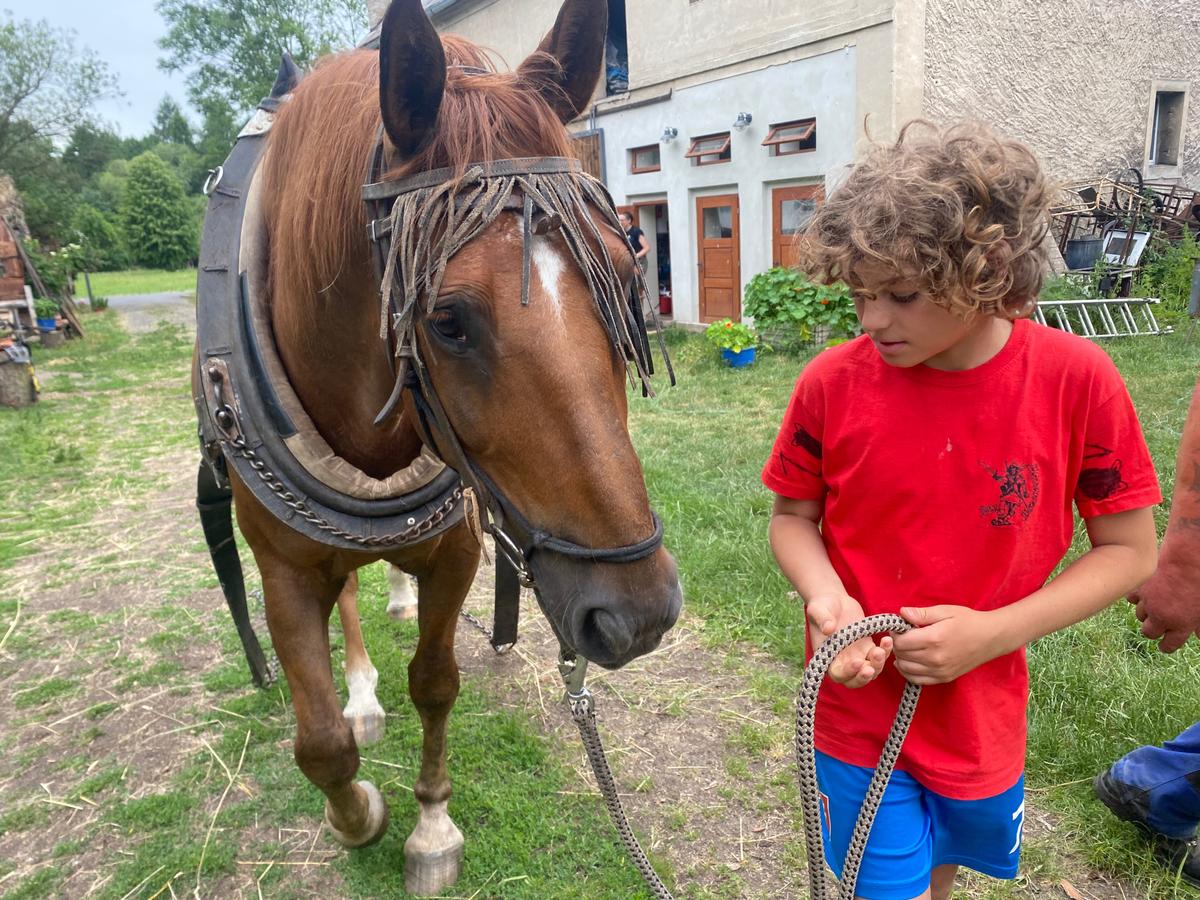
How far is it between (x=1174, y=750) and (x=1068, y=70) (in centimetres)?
1117

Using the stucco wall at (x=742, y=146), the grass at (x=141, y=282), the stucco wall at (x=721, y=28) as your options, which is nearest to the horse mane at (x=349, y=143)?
the stucco wall at (x=742, y=146)

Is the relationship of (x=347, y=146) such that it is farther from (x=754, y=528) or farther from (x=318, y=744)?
(x=754, y=528)

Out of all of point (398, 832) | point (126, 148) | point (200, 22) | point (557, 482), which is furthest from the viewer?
point (126, 148)

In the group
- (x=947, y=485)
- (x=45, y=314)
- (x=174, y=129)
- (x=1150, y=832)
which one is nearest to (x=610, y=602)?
(x=947, y=485)

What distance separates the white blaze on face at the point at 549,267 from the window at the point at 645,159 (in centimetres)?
1132

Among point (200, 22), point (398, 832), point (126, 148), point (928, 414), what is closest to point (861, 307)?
point (928, 414)

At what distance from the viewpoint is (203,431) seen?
6.28ft

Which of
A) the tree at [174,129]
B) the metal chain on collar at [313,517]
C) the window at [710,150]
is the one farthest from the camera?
the tree at [174,129]

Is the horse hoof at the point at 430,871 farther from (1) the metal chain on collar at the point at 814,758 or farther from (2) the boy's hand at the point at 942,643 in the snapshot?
(2) the boy's hand at the point at 942,643

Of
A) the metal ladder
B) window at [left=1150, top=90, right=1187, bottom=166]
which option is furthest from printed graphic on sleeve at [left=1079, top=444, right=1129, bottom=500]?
window at [left=1150, top=90, right=1187, bottom=166]

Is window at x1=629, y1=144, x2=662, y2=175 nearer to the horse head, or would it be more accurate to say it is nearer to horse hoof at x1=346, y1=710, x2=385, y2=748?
horse hoof at x1=346, y1=710, x2=385, y2=748

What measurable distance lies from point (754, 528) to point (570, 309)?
2.86 metres

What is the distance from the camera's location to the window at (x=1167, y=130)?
11.7m

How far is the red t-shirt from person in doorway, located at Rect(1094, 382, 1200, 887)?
1.05 ft
